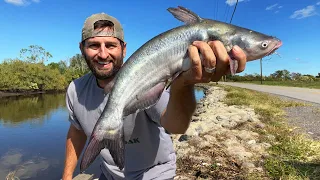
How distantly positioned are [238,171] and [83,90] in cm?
374

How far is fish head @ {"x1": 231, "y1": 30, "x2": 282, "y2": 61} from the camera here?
2156mm

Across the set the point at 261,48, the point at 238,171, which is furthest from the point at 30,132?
the point at 261,48

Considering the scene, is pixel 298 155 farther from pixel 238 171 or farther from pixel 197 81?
pixel 197 81

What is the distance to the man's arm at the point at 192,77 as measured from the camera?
213 cm

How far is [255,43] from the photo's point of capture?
2.17 metres

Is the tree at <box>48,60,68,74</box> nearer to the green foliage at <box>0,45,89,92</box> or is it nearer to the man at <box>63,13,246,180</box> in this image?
the green foliage at <box>0,45,89,92</box>

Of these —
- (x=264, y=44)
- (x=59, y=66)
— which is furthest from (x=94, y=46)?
(x=59, y=66)

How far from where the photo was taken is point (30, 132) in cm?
1911

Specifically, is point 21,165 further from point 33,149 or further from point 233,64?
point 233,64

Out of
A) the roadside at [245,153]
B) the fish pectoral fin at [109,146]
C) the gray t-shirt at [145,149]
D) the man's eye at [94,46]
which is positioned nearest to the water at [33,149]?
the roadside at [245,153]

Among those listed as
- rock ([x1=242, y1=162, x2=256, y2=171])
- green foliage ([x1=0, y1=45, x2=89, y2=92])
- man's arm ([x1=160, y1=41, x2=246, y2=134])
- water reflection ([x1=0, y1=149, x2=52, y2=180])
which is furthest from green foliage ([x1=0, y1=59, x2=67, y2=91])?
man's arm ([x1=160, y1=41, x2=246, y2=134])

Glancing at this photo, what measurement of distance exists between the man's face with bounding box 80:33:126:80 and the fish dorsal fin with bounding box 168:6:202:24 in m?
1.09

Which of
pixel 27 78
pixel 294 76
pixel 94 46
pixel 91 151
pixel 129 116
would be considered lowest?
pixel 91 151

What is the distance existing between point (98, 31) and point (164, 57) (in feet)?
4.20
